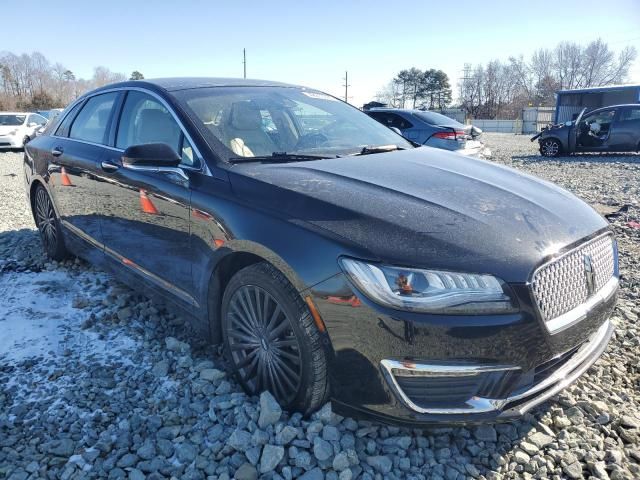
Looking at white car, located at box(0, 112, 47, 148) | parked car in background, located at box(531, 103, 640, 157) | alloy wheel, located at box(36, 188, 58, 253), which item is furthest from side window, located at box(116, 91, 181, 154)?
white car, located at box(0, 112, 47, 148)

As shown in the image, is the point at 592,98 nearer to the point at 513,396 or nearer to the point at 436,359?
the point at 513,396

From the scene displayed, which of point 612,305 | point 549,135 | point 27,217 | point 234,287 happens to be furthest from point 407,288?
point 549,135

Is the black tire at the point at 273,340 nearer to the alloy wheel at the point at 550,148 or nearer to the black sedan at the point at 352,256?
the black sedan at the point at 352,256

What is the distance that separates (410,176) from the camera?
8.56 ft

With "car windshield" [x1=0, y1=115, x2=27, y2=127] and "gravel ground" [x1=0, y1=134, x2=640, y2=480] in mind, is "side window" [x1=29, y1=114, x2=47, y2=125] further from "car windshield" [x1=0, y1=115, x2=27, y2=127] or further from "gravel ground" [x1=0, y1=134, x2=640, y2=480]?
"gravel ground" [x1=0, y1=134, x2=640, y2=480]

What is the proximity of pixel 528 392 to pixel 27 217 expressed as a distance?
6917 millimetres

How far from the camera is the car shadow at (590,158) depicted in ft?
46.7

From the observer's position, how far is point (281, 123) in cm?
320

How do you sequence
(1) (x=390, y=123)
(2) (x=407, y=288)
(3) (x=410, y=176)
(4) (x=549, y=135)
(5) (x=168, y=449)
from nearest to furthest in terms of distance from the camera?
(2) (x=407, y=288) → (5) (x=168, y=449) → (3) (x=410, y=176) → (1) (x=390, y=123) → (4) (x=549, y=135)

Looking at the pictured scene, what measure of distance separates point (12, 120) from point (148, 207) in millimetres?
17492

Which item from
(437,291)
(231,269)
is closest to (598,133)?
(231,269)

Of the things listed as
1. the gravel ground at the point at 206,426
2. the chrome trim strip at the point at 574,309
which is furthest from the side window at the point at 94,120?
the chrome trim strip at the point at 574,309

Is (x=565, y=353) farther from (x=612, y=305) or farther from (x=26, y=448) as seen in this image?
(x=26, y=448)

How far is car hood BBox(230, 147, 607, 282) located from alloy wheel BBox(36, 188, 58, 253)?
2.81 m
